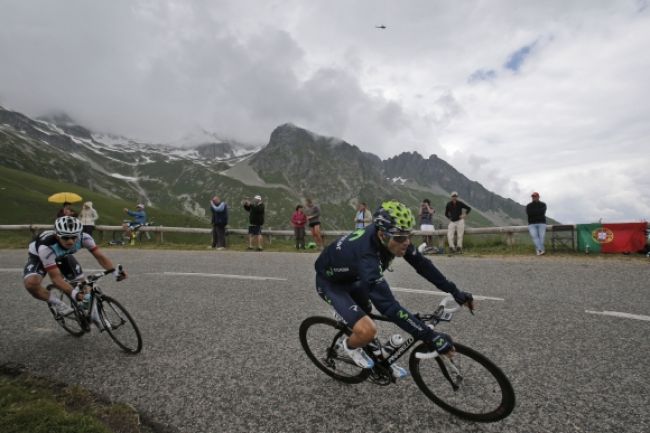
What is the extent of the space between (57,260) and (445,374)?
623cm

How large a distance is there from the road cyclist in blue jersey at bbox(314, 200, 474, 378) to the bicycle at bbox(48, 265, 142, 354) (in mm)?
2847

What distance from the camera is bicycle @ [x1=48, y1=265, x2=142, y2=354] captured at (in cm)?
502

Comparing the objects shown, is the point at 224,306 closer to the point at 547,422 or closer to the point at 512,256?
the point at 547,422

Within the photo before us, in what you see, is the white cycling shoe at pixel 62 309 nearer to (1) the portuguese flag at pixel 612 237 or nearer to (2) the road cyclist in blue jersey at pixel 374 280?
(2) the road cyclist in blue jersey at pixel 374 280

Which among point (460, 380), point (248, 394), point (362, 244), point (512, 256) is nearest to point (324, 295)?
point (362, 244)

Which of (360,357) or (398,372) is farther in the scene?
(360,357)

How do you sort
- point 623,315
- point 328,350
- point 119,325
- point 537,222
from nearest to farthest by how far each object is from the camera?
point 328,350, point 119,325, point 623,315, point 537,222

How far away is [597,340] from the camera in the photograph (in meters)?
4.80

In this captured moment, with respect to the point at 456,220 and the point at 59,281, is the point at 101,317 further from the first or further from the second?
the point at 456,220

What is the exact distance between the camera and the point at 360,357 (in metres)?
3.76

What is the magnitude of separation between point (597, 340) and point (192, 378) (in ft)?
16.9

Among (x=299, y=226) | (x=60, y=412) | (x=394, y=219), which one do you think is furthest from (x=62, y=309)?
(x=299, y=226)

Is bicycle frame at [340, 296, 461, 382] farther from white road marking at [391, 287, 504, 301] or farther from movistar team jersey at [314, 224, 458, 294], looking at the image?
white road marking at [391, 287, 504, 301]

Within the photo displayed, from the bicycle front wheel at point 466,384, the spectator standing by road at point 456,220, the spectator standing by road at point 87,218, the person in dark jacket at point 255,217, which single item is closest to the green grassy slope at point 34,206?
the spectator standing by road at point 87,218
